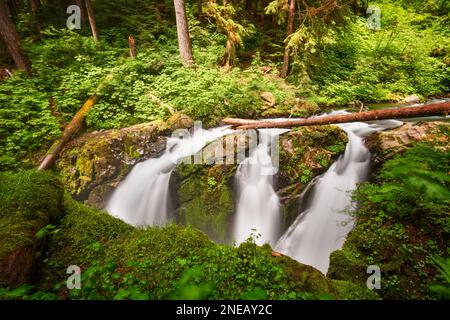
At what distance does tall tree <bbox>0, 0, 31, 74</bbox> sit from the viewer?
7.65 metres

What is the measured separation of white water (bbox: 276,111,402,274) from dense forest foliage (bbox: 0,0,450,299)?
504 mm

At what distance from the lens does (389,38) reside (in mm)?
13375

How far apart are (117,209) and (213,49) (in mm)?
7951

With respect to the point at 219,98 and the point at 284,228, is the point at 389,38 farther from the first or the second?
the point at 284,228

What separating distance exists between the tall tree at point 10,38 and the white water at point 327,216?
10.0m

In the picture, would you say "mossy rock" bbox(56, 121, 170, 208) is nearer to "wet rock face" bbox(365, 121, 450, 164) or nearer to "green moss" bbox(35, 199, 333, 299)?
"green moss" bbox(35, 199, 333, 299)

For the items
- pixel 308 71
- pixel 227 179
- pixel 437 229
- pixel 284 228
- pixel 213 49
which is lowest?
pixel 284 228

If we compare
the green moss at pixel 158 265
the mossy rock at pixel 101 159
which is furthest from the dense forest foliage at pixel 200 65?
the green moss at pixel 158 265

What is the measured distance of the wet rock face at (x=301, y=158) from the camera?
618cm

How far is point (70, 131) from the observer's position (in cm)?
713

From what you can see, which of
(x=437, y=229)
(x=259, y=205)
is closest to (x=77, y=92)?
(x=259, y=205)

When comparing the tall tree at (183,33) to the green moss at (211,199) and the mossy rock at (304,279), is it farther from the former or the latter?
the mossy rock at (304,279)
